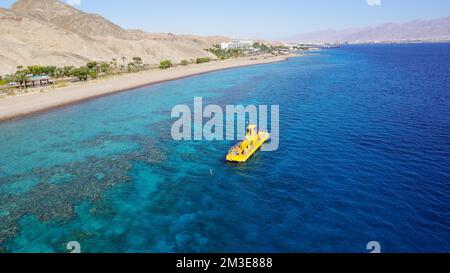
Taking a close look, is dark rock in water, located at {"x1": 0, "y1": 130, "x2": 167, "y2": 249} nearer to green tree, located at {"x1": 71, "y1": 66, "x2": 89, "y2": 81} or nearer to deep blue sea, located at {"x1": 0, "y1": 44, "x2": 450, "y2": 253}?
deep blue sea, located at {"x1": 0, "y1": 44, "x2": 450, "y2": 253}

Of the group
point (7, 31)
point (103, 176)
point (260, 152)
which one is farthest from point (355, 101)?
point (7, 31)

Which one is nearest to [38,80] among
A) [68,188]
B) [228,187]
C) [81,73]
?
[81,73]

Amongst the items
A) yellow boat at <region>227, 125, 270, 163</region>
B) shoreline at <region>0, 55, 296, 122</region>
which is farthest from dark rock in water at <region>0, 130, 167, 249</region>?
shoreline at <region>0, 55, 296, 122</region>

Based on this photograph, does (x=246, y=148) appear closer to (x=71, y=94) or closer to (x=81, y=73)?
(x=71, y=94)

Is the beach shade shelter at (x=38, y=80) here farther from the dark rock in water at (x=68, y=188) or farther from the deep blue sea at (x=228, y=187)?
the dark rock in water at (x=68, y=188)

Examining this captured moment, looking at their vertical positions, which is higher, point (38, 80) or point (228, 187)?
point (38, 80)

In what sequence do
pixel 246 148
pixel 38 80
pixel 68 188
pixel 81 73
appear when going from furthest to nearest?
1. pixel 81 73
2. pixel 38 80
3. pixel 246 148
4. pixel 68 188
